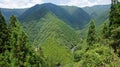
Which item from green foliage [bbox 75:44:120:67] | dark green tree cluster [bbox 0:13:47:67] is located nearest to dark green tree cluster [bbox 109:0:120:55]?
green foliage [bbox 75:44:120:67]

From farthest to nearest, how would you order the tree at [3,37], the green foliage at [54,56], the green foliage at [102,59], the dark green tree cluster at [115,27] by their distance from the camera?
the green foliage at [54,56] < the tree at [3,37] < the dark green tree cluster at [115,27] < the green foliage at [102,59]

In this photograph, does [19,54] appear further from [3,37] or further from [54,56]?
[54,56]

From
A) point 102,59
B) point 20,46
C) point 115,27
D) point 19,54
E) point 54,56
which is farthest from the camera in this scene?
point 54,56

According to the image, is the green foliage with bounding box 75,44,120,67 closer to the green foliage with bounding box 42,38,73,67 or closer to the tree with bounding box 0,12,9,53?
the tree with bounding box 0,12,9,53

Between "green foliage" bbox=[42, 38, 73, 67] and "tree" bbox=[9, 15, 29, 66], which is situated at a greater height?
"tree" bbox=[9, 15, 29, 66]

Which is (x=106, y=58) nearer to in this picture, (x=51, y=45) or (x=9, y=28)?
(x=9, y=28)

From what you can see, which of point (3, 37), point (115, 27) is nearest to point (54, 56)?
point (3, 37)

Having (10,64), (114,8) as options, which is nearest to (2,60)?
(10,64)

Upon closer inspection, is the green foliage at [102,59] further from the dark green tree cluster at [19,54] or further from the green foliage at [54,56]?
the green foliage at [54,56]

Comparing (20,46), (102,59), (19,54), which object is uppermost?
(102,59)

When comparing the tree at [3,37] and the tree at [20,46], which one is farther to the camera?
the tree at [3,37]

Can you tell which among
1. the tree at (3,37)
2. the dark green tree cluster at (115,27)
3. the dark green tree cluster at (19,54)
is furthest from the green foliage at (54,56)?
the dark green tree cluster at (19,54)
